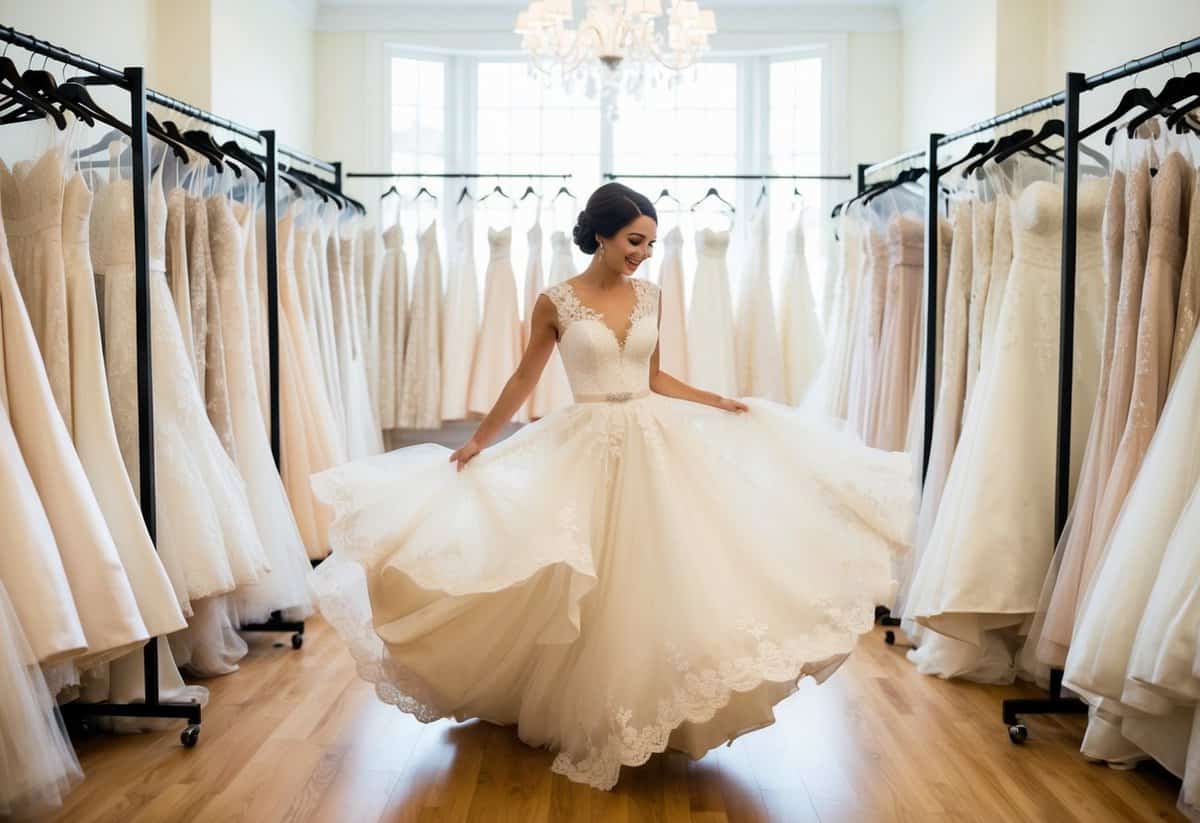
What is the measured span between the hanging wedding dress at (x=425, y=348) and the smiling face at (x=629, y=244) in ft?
10.2

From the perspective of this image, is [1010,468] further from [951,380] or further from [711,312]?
[711,312]

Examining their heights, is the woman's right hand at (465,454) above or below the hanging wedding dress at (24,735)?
above

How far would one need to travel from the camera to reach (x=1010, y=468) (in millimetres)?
3721

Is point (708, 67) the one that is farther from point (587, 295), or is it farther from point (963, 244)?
point (587, 295)

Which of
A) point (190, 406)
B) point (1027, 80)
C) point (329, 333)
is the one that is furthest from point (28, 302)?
point (1027, 80)

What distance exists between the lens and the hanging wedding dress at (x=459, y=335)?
6.23 meters

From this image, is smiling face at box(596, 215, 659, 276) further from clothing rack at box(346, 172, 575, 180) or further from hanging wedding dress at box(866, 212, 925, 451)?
clothing rack at box(346, 172, 575, 180)

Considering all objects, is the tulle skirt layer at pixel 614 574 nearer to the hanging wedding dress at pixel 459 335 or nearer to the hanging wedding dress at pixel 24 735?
the hanging wedding dress at pixel 24 735

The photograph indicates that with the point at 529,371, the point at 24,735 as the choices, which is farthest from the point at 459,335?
the point at 24,735

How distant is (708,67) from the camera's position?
692cm

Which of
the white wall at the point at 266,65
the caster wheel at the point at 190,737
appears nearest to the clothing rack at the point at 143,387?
the caster wheel at the point at 190,737

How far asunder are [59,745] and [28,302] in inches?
52.6

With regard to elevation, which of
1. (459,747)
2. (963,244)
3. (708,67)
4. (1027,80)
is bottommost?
(459,747)

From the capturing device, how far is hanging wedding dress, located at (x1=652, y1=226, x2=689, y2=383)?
6078 mm
